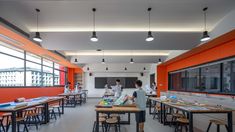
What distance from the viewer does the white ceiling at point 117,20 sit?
3.88 metres

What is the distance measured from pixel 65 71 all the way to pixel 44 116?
7947mm

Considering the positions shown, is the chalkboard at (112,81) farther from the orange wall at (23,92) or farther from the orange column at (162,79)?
the orange wall at (23,92)

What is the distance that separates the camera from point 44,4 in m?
3.87

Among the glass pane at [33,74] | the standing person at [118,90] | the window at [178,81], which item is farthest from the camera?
the window at [178,81]

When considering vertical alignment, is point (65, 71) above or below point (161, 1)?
below

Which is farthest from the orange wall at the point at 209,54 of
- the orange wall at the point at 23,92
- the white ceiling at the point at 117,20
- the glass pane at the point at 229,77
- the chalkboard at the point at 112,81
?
the orange wall at the point at 23,92

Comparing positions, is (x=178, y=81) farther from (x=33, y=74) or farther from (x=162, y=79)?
(x=33, y=74)

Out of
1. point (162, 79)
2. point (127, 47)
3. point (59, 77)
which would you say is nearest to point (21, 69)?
point (127, 47)

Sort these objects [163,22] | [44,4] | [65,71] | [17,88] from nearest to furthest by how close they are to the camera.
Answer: [44,4], [163,22], [17,88], [65,71]

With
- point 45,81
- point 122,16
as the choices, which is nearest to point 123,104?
point 122,16

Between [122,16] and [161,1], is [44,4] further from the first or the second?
[161,1]

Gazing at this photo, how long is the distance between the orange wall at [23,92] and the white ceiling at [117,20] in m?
2.11

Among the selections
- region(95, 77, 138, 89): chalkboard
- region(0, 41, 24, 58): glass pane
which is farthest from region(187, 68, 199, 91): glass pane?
region(0, 41, 24, 58): glass pane

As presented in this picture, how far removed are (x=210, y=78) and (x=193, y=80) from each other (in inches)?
57.2
